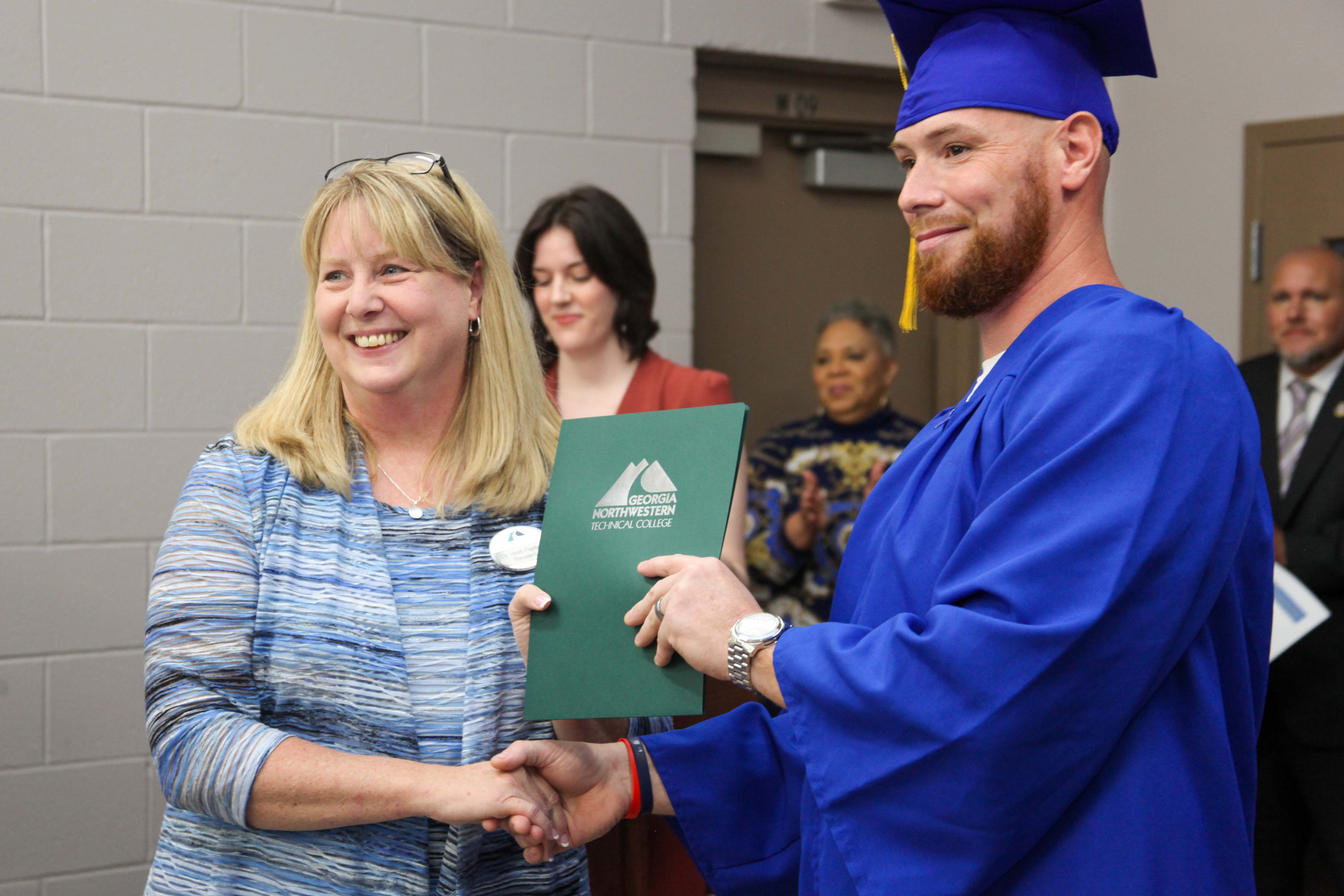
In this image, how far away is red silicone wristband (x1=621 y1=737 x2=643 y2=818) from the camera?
1.40 metres

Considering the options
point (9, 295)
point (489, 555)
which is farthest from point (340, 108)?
point (489, 555)

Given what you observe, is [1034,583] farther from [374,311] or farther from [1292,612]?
[1292,612]

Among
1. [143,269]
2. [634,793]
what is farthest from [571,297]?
[634,793]

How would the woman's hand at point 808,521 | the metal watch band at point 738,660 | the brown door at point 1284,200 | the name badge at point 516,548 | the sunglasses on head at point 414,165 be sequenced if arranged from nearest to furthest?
the metal watch band at point 738,660 < the name badge at point 516,548 < the sunglasses on head at point 414,165 < the woman's hand at point 808,521 < the brown door at point 1284,200

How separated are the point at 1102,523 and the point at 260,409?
1.00 m

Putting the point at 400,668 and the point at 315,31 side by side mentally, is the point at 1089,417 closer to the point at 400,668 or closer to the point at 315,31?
the point at 400,668

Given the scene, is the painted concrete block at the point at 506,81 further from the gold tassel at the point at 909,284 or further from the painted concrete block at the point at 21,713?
the gold tassel at the point at 909,284

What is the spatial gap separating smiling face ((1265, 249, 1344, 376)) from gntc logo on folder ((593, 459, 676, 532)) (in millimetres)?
2355

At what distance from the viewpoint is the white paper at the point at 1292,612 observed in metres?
2.63

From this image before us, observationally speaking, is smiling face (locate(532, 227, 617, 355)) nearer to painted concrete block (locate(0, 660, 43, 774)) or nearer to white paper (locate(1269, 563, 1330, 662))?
painted concrete block (locate(0, 660, 43, 774))

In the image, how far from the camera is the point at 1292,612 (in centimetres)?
266

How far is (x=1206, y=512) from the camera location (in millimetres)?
1019

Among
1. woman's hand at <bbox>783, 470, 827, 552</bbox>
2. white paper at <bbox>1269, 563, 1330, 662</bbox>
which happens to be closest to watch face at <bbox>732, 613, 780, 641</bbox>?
woman's hand at <bbox>783, 470, 827, 552</bbox>

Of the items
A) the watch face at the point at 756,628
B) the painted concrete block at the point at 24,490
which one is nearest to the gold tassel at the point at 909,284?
the watch face at the point at 756,628
